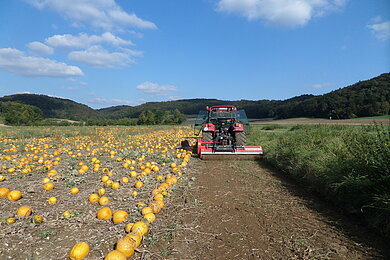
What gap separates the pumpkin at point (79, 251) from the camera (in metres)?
2.29

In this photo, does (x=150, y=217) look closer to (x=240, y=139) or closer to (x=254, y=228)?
(x=254, y=228)

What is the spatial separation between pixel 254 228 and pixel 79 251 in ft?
7.52

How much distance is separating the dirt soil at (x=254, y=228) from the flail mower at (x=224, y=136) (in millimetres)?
3226

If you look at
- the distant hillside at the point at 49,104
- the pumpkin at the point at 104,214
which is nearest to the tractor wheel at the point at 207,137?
the pumpkin at the point at 104,214

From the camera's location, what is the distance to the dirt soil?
253 cm

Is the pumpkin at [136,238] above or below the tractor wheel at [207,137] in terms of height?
below

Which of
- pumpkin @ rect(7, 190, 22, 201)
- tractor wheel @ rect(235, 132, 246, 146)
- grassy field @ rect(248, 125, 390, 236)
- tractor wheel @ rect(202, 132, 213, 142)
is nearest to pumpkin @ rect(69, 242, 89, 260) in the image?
pumpkin @ rect(7, 190, 22, 201)

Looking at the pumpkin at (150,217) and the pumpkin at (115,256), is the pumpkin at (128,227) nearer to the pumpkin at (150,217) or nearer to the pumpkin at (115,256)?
the pumpkin at (150,217)

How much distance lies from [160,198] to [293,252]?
7.40ft

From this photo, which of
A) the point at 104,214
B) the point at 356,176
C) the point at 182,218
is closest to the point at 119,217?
the point at 104,214

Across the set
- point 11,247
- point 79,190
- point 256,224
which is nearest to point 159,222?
point 256,224

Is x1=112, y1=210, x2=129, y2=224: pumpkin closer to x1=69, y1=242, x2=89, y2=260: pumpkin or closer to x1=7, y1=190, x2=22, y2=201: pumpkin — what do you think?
x1=69, y1=242, x2=89, y2=260: pumpkin

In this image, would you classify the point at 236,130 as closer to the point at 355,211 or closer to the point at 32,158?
the point at 355,211

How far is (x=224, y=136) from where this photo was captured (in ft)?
28.5
